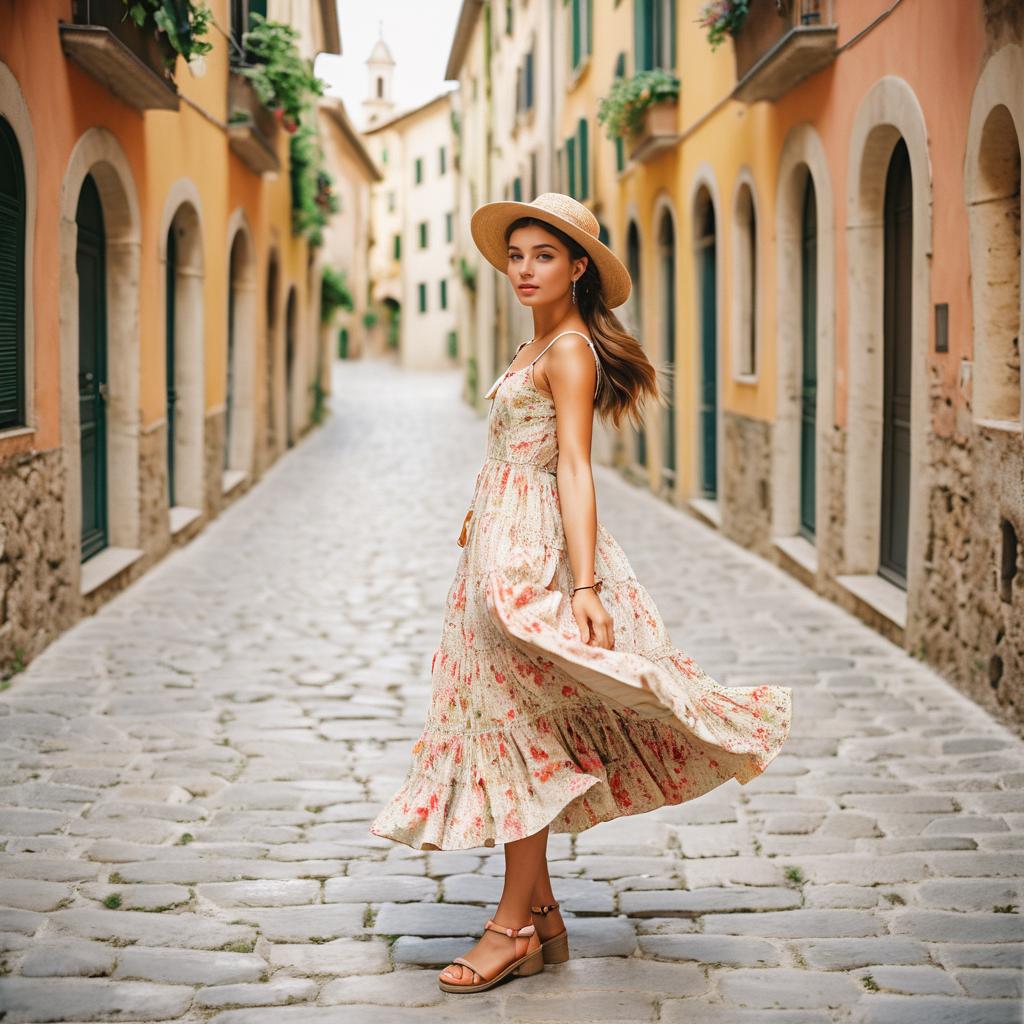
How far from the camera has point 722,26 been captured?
11297 mm

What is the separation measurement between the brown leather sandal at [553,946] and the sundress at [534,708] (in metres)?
0.21

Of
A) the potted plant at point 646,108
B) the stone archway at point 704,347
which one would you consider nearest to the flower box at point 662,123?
the potted plant at point 646,108

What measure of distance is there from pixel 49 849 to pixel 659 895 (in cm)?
191

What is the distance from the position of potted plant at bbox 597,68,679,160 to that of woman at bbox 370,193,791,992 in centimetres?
A: 1143

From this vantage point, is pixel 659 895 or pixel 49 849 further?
pixel 49 849

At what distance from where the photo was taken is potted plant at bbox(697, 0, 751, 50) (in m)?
11.0

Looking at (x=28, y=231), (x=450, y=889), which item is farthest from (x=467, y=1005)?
(x=28, y=231)

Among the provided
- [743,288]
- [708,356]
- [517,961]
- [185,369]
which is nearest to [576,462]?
[517,961]

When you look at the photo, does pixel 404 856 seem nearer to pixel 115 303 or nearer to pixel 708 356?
pixel 115 303

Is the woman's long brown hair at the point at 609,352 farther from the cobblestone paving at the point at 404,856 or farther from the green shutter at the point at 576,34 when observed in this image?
the green shutter at the point at 576,34

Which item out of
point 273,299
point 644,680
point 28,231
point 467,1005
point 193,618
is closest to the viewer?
point 644,680

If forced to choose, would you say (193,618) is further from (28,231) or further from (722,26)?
(722,26)

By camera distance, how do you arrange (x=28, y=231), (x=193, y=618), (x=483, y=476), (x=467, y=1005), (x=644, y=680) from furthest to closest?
(x=193, y=618) < (x=28, y=231) < (x=483, y=476) < (x=467, y=1005) < (x=644, y=680)

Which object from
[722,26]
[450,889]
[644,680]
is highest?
[722,26]
